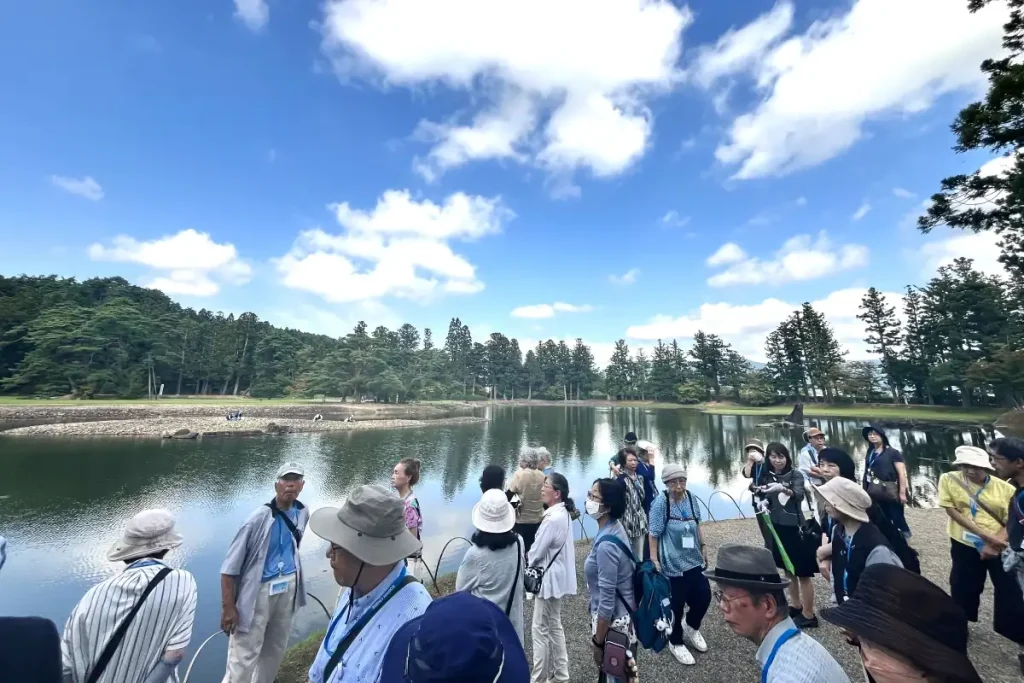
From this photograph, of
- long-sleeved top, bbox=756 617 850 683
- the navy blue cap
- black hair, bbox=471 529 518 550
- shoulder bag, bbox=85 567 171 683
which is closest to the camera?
the navy blue cap

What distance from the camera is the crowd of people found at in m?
1.09

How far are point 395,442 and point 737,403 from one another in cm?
4308

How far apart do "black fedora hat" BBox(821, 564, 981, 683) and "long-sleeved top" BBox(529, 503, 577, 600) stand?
1864 mm

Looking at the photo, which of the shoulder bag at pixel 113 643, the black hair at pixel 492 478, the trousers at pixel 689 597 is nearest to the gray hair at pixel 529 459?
the black hair at pixel 492 478

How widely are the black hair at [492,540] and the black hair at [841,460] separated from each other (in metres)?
2.91

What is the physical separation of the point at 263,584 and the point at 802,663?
9.78 ft

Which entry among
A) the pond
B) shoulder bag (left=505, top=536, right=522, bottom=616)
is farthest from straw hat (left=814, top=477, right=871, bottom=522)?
the pond

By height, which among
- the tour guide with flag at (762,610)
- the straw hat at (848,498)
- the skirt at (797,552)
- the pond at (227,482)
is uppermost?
the straw hat at (848,498)

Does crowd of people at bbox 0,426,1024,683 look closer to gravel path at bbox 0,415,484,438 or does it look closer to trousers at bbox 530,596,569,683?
trousers at bbox 530,596,569,683

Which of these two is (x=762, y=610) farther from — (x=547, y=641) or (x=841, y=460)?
(x=841, y=460)

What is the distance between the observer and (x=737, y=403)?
49312mm

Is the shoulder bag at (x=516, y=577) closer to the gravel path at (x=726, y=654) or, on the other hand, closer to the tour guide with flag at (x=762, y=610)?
the tour guide with flag at (x=762, y=610)

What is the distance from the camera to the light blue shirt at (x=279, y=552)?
2.75 metres

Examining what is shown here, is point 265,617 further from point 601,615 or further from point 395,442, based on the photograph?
point 395,442
